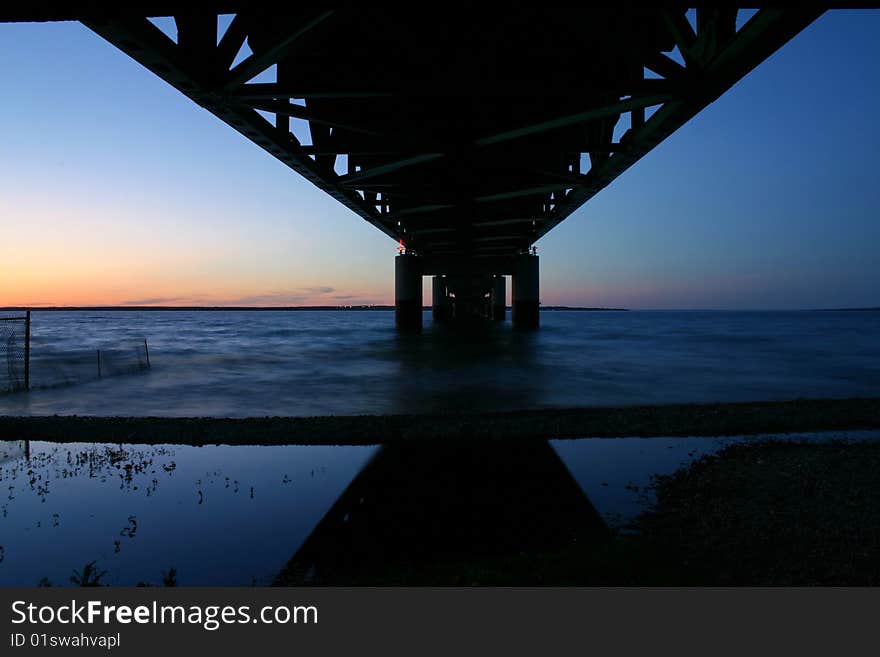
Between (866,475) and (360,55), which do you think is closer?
(866,475)

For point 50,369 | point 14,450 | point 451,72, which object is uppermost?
point 451,72

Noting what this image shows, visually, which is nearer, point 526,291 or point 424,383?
point 424,383

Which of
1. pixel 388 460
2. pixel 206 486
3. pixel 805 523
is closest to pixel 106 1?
pixel 206 486

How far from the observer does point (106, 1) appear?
4000 mm

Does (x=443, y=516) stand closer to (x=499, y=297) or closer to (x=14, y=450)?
(x=14, y=450)

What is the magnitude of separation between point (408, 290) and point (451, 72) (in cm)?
3597

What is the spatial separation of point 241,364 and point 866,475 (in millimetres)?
29409

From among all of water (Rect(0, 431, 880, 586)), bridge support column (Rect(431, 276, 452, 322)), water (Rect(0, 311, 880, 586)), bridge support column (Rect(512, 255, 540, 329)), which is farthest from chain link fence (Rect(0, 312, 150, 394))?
bridge support column (Rect(431, 276, 452, 322))

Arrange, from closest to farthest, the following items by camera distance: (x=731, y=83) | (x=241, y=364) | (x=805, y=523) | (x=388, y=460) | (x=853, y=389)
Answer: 1. (x=805, y=523)
2. (x=731, y=83)
3. (x=388, y=460)
4. (x=853, y=389)
5. (x=241, y=364)

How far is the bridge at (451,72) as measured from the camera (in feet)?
19.1

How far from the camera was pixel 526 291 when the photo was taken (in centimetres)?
4400

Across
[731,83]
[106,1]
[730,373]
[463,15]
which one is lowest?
[730,373]

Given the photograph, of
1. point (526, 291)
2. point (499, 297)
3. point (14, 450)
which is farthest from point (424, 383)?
point (499, 297)

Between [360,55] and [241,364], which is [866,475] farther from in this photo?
[241,364]
